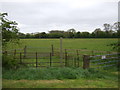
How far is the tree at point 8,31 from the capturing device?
7.59 meters

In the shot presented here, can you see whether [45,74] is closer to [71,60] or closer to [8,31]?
[8,31]

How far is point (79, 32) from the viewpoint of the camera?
60.8m

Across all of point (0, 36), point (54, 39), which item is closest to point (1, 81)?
point (0, 36)

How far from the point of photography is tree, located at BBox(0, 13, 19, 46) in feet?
24.9

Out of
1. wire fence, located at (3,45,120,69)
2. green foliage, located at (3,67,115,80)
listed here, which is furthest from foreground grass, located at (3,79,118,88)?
wire fence, located at (3,45,120,69)

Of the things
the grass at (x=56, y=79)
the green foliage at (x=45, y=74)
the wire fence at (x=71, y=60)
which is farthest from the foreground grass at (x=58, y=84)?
the wire fence at (x=71, y=60)

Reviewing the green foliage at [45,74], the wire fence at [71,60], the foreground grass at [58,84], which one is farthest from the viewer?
the wire fence at [71,60]

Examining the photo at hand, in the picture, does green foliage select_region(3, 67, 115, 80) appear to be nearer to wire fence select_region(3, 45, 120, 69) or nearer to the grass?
the grass

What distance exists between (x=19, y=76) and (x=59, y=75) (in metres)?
1.59

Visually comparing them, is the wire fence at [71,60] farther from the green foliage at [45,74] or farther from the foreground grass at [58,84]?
the foreground grass at [58,84]

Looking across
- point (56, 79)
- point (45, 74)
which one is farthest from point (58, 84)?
point (45, 74)

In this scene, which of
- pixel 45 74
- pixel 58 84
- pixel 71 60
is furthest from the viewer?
→ pixel 71 60

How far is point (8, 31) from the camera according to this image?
784cm

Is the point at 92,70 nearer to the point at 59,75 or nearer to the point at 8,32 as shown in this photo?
the point at 59,75
